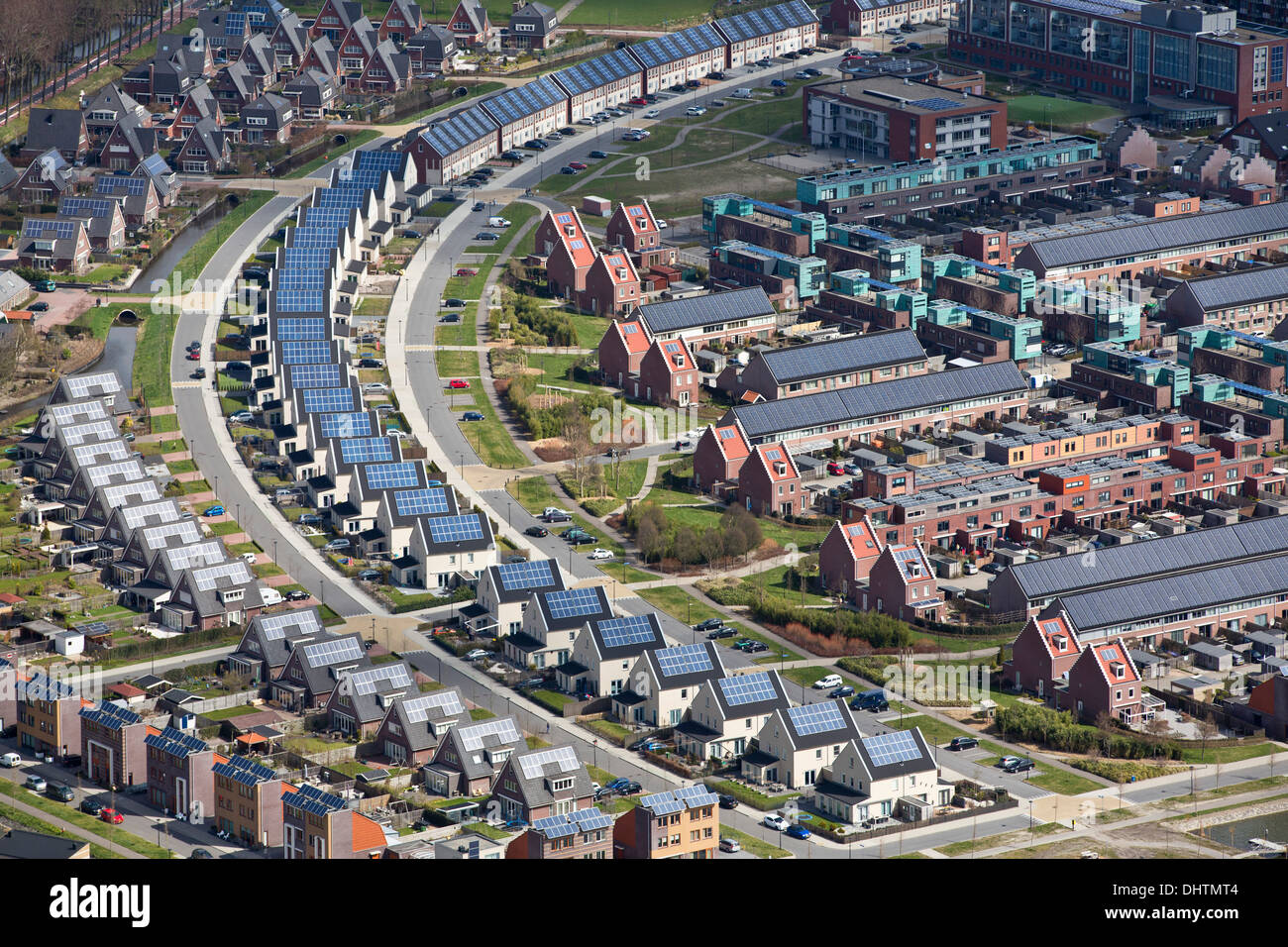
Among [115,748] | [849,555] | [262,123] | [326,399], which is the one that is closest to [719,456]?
[849,555]

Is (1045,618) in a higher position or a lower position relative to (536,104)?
Result: lower

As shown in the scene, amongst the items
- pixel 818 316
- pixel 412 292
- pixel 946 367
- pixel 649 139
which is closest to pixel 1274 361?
pixel 946 367

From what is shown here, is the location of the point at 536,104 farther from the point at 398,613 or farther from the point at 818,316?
the point at 398,613

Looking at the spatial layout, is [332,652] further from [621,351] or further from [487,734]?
[621,351]

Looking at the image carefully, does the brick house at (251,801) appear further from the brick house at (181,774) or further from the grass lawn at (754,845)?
the grass lawn at (754,845)

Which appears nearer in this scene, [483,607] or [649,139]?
[483,607]

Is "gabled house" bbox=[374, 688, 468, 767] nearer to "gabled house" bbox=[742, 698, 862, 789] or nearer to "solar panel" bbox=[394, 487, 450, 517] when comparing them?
"gabled house" bbox=[742, 698, 862, 789]

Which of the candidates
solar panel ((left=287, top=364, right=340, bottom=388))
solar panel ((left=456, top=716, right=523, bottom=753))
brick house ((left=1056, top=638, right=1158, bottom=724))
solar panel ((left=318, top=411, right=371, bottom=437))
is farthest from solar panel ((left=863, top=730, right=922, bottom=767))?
solar panel ((left=287, top=364, right=340, bottom=388))
